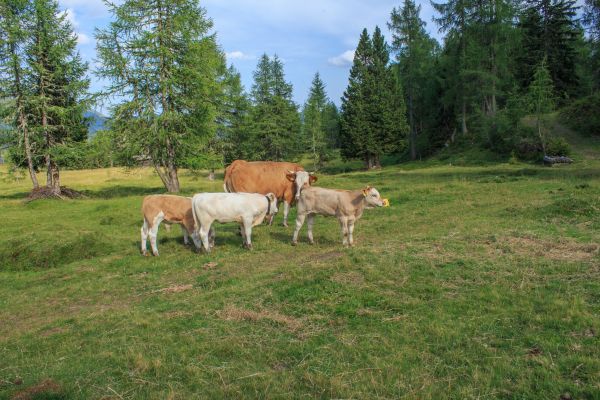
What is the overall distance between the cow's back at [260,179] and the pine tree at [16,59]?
20428mm

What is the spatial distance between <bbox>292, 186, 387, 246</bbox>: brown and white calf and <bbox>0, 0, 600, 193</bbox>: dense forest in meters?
19.0

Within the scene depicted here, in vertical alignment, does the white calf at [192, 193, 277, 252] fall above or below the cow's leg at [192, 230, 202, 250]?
above

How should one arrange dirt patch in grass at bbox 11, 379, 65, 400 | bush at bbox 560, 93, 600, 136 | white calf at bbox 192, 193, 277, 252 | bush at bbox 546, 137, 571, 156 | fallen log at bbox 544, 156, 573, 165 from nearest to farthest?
dirt patch in grass at bbox 11, 379, 65, 400, white calf at bbox 192, 193, 277, 252, fallen log at bbox 544, 156, 573, 165, bush at bbox 546, 137, 571, 156, bush at bbox 560, 93, 600, 136

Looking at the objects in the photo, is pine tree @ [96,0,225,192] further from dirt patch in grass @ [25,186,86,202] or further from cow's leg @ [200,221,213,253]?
cow's leg @ [200,221,213,253]

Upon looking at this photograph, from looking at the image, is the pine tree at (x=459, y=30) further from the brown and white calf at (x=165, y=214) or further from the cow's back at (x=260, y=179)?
the brown and white calf at (x=165, y=214)

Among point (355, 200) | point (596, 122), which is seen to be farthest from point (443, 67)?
point (355, 200)

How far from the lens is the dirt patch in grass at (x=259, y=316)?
677 cm

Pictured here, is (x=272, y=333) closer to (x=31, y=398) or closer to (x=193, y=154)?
(x=31, y=398)

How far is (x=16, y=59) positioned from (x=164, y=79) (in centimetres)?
956

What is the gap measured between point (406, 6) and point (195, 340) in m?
52.0

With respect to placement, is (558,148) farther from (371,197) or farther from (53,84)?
(53,84)

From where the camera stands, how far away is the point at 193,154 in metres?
30.7

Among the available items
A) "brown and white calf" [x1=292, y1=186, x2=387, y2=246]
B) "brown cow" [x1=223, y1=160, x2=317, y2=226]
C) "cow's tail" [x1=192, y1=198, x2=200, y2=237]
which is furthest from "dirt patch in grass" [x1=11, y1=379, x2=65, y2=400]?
"brown cow" [x1=223, y1=160, x2=317, y2=226]

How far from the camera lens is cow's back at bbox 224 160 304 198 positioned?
53.8 feet
